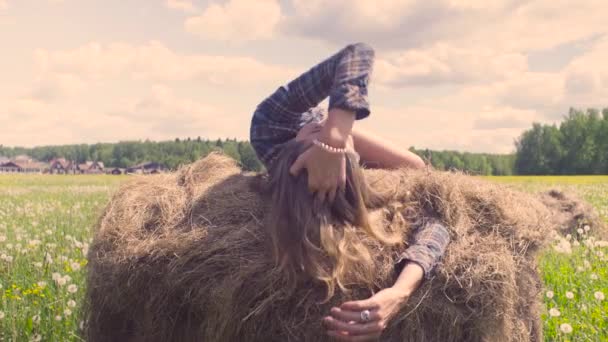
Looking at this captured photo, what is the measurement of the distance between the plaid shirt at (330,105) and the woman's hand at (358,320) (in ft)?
1.37

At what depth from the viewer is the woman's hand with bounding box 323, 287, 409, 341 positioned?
2.95m

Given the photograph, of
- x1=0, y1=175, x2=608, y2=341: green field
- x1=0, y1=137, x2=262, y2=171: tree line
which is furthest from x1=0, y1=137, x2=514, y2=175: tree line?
x1=0, y1=175, x2=608, y2=341: green field

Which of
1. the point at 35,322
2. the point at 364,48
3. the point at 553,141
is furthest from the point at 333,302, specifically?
the point at 553,141

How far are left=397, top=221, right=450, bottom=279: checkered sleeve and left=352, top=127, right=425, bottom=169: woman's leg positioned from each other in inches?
43.6

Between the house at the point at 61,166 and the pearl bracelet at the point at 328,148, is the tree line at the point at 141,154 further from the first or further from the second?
the pearl bracelet at the point at 328,148

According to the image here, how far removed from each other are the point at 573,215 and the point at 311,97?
7214mm

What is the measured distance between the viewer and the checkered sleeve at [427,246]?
3.28 m

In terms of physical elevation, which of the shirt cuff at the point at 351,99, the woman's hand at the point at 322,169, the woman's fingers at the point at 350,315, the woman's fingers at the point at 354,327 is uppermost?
the shirt cuff at the point at 351,99

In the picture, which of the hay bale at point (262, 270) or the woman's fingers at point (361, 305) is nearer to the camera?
the woman's fingers at point (361, 305)

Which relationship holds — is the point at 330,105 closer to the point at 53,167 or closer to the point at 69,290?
the point at 69,290

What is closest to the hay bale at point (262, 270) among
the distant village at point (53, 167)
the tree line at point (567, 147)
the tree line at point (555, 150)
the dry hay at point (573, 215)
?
the dry hay at point (573, 215)

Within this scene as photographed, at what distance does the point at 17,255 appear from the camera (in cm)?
662

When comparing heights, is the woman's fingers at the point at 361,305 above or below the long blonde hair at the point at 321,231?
below

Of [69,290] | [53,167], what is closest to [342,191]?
[69,290]
